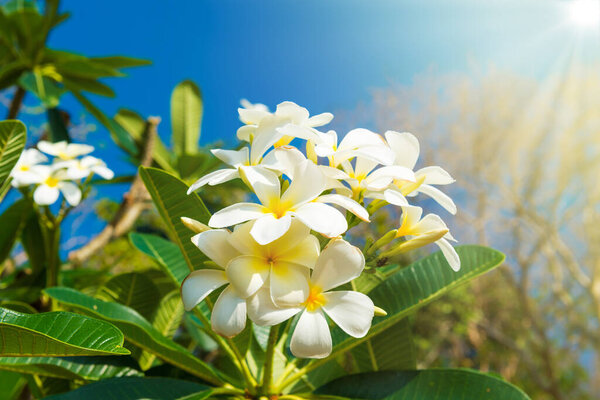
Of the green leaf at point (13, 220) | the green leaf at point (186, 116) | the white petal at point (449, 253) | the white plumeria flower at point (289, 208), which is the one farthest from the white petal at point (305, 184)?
the green leaf at point (186, 116)

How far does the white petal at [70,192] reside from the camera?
1.17m

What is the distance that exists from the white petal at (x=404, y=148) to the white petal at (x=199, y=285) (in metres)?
0.30

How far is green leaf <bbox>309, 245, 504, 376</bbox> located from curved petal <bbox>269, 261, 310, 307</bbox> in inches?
10.4

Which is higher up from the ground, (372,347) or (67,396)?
(372,347)

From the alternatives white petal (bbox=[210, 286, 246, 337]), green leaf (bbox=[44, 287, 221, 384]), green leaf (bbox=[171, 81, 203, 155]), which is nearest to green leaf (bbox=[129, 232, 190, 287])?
green leaf (bbox=[44, 287, 221, 384])

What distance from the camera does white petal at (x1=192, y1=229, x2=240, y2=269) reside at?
53cm

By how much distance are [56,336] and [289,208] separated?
300 millimetres

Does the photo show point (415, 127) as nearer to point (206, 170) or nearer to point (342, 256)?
point (206, 170)

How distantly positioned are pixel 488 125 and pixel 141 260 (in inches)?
277

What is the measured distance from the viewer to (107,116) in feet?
7.78

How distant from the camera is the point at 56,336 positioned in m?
0.51

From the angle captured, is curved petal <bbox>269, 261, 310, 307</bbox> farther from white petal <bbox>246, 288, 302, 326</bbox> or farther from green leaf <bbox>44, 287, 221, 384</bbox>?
green leaf <bbox>44, 287, 221, 384</bbox>

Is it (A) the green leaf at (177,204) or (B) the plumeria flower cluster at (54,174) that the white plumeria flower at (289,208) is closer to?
(A) the green leaf at (177,204)

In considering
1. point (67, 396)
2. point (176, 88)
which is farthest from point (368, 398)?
point (176, 88)
